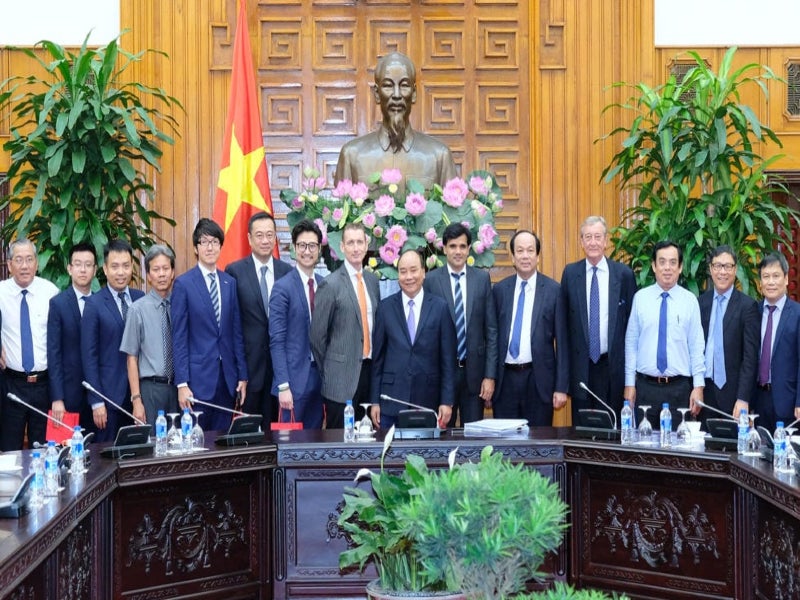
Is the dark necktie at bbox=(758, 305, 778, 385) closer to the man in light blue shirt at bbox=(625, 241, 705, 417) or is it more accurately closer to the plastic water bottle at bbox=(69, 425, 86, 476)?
the man in light blue shirt at bbox=(625, 241, 705, 417)

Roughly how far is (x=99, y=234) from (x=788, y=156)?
13.6 feet

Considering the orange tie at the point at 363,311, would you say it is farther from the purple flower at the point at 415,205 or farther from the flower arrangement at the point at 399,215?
the purple flower at the point at 415,205

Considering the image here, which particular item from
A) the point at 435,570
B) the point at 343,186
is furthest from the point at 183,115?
the point at 435,570

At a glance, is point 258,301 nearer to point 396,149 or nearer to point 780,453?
point 396,149

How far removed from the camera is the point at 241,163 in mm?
6117

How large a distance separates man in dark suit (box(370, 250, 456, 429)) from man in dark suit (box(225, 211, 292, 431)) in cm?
54

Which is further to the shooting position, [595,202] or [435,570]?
[595,202]

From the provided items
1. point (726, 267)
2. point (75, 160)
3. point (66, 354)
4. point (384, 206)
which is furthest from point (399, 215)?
point (75, 160)

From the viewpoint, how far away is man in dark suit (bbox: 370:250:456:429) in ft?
15.0

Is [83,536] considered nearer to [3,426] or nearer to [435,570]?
[435,570]

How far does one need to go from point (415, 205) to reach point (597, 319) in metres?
1.00

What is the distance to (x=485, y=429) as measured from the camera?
156 inches

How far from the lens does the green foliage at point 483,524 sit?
6.15ft

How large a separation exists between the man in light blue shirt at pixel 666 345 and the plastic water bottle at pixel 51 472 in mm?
2697
